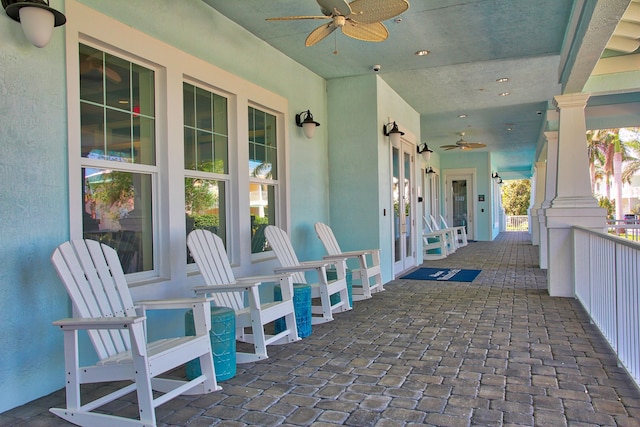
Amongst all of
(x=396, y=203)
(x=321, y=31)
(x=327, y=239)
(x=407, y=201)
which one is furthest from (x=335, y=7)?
(x=407, y=201)

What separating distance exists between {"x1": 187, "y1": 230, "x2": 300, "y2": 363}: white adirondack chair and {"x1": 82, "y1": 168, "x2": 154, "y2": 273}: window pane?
383 millimetres

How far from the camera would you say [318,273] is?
169 inches

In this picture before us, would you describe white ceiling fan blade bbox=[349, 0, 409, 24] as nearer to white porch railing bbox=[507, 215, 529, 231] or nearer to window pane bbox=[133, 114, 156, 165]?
window pane bbox=[133, 114, 156, 165]

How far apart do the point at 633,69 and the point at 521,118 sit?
3648mm

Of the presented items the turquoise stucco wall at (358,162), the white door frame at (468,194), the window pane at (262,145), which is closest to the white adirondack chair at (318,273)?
the window pane at (262,145)

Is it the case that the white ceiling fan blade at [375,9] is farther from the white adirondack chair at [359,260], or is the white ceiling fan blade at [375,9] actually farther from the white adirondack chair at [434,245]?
the white adirondack chair at [434,245]

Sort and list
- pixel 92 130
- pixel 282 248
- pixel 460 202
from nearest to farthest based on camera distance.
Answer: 1. pixel 92 130
2. pixel 282 248
3. pixel 460 202

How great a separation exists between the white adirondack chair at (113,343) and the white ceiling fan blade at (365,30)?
2.18 metres

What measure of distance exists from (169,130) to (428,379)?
99.2 inches

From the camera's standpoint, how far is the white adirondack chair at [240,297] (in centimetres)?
314

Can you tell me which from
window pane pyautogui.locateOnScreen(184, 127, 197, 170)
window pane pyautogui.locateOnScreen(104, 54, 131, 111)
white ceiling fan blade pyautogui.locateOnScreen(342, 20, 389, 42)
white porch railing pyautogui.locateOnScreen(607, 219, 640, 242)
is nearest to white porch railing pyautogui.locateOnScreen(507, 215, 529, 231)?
white porch railing pyautogui.locateOnScreen(607, 219, 640, 242)

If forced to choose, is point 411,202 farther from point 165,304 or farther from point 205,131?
point 165,304

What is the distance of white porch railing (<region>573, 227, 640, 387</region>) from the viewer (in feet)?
8.38

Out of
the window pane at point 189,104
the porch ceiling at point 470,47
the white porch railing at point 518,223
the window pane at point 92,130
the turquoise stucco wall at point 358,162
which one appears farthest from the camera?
the white porch railing at point 518,223
